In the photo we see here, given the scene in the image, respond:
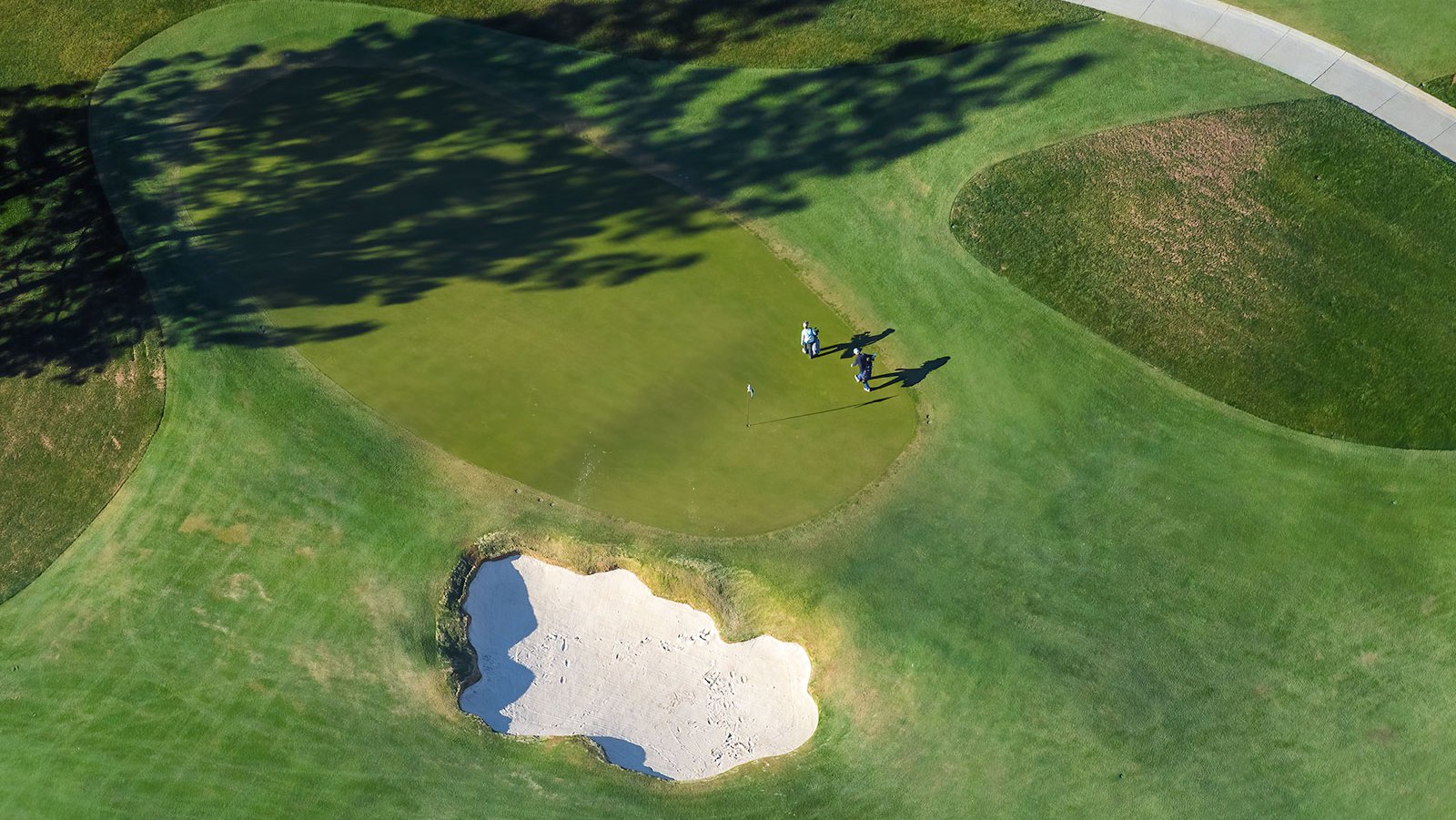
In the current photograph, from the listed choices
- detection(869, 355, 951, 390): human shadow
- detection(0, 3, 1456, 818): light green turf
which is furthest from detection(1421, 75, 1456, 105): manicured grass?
detection(869, 355, 951, 390): human shadow

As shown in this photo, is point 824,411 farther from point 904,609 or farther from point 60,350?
point 60,350

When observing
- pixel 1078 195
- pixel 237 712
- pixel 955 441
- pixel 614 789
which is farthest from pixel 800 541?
pixel 237 712

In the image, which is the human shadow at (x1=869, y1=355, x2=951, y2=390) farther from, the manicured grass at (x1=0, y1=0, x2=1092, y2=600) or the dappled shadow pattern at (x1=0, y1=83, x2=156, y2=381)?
the dappled shadow pattern at (x1=0, y1=83, x2=156, y2=381)

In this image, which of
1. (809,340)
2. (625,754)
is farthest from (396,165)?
(625,754)

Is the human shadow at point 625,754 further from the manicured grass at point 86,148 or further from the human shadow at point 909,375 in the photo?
the manicured grass at point 86,148

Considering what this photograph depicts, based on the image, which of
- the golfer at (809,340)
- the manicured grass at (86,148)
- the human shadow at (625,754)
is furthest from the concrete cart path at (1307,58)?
the human shadow at (625,754)

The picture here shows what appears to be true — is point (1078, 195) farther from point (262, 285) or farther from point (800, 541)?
point (262, 285)
